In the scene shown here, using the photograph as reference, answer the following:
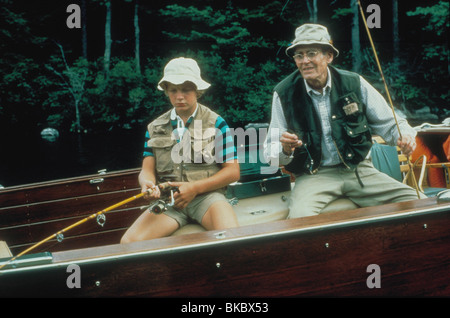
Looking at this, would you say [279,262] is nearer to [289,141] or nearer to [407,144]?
[289,141]

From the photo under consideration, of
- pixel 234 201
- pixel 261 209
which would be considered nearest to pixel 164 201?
pixel 234 201

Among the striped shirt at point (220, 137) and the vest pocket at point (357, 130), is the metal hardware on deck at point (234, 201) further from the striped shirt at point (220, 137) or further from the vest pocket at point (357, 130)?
the vest pocket at point (357, 130)

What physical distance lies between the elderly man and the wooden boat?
0.56 metres

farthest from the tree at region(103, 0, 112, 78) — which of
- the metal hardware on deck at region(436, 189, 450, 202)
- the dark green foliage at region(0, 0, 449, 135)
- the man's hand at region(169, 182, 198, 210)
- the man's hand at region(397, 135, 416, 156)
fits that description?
the metal hardware on deck at region(436, 189, 450, 202)

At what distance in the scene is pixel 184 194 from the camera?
2117 millimetres

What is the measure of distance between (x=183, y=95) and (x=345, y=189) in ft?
3.34

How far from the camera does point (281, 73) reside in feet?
55.4

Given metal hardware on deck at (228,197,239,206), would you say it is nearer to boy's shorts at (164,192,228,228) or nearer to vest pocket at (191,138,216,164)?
boy's shorts at (164,192,228,228)

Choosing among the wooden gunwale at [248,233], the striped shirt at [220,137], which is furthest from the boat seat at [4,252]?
the striped shirt at [220,137]

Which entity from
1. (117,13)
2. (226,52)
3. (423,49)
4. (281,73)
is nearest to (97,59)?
(117,13)

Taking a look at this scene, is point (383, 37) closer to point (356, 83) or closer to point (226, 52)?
point (226, 52)

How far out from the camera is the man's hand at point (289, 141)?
7.25 feet

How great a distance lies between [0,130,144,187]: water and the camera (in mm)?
11555

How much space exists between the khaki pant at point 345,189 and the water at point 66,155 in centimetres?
969
